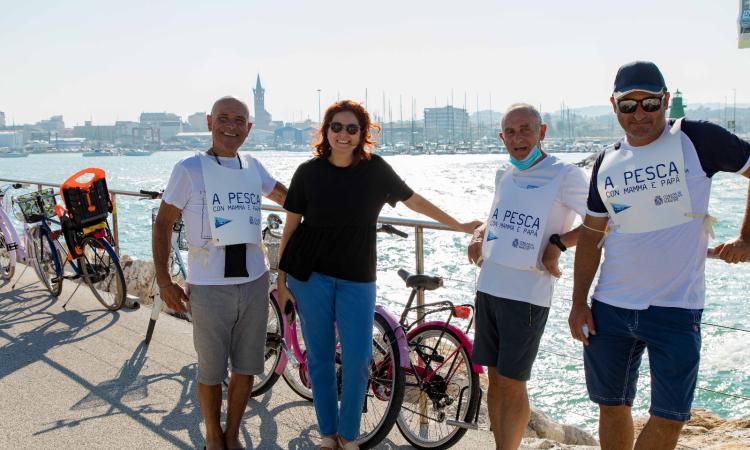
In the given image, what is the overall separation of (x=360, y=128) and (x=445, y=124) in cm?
17352

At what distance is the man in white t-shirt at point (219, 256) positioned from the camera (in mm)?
3404

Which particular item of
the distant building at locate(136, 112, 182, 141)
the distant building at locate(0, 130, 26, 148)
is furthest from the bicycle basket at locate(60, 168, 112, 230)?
the distant building at locate(0, 130, 26, 148)

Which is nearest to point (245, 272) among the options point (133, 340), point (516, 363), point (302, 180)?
point (302, 180)

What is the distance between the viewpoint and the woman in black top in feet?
10.7

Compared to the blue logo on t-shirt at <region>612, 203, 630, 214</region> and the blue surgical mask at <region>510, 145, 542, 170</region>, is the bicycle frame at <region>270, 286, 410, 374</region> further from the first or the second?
the blue logo on t-shirt at <region>612, 203, 630, 214</region>

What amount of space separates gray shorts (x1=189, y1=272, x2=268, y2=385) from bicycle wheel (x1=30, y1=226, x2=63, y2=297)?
4.08 m

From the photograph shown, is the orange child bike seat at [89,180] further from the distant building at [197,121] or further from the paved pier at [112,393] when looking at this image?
the distant building at [197,121]

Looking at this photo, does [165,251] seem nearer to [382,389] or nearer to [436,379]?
[382,389]

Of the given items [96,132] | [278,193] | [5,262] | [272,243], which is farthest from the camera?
[96,132]

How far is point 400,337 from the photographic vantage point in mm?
3619

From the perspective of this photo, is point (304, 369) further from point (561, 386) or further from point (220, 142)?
point (561, 386)

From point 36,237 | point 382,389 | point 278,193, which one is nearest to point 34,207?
point 36,237

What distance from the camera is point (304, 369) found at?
4227 mm

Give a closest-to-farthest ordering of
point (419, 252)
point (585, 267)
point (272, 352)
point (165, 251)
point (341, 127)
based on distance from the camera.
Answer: point (585, 267)
point (341, 127)
point (165, 251)
point (419, 252)
point (272, 352)
